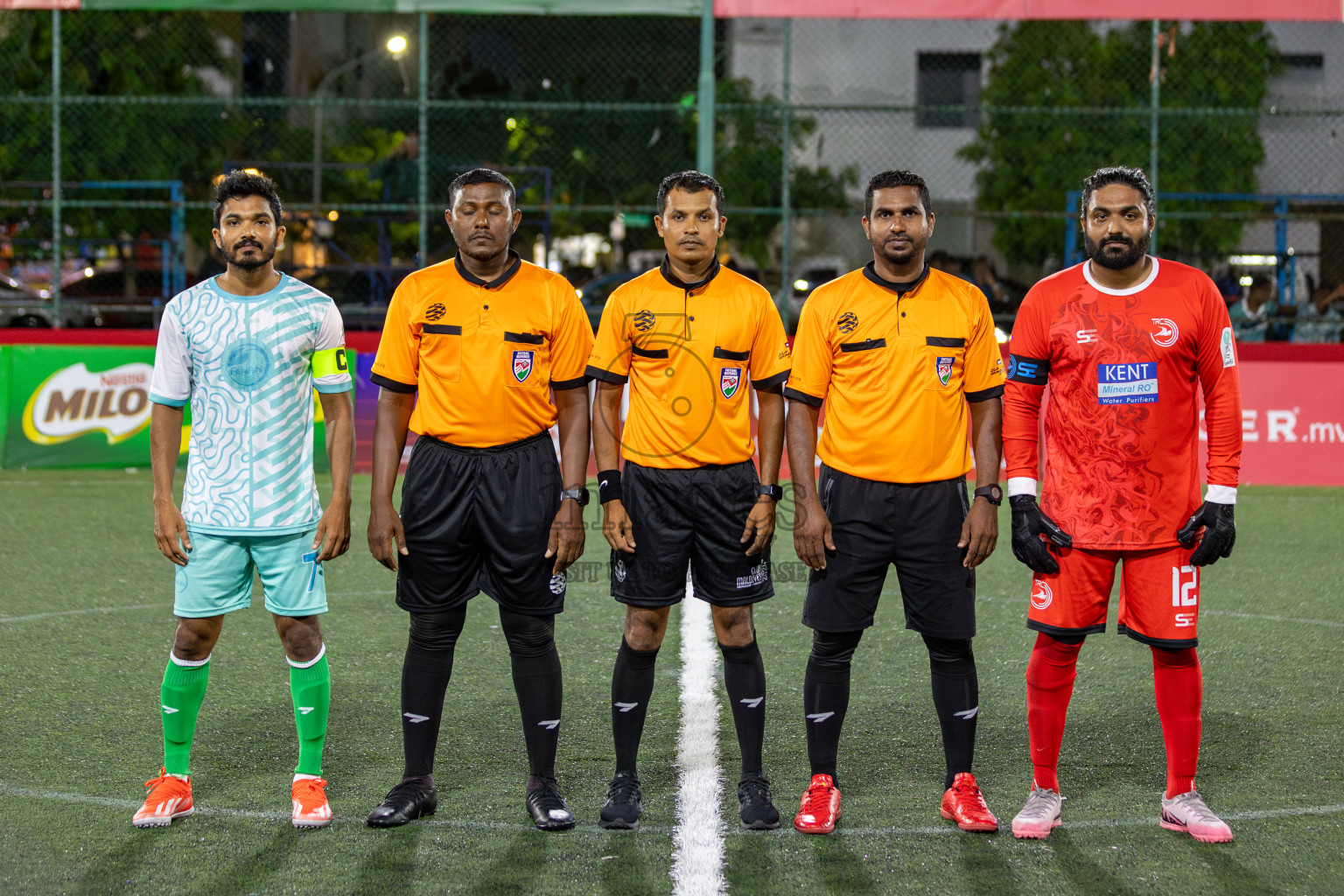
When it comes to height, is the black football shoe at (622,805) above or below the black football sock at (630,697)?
below

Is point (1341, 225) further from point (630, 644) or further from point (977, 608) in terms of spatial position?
point (630, 644)

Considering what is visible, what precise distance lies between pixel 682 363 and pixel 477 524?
805 mm

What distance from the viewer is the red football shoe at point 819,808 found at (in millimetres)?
4113

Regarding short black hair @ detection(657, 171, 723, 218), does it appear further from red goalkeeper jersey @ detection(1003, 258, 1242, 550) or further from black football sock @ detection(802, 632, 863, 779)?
black football sock @ detection(802, 632, 863, 779)

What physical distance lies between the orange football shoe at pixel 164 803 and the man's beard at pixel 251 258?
1.60 meters

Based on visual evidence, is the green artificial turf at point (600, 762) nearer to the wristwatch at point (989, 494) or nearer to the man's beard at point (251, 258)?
the wristwatch at point (989, 494)

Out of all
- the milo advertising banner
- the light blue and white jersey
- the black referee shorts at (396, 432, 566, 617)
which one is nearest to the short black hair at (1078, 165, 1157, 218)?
the black referee shorts at (396, 432, 566, 617)

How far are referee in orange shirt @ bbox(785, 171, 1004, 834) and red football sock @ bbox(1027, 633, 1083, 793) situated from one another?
199 mm

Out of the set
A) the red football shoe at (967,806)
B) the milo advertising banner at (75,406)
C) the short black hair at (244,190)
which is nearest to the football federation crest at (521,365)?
the short black hair at (244,190)

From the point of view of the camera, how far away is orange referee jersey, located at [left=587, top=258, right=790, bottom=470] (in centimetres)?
417

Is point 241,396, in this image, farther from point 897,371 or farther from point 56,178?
point 56,178

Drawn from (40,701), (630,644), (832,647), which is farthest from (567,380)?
(40,701)

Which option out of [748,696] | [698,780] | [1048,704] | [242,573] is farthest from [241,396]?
[1048,704]

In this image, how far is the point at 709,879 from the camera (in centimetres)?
376
